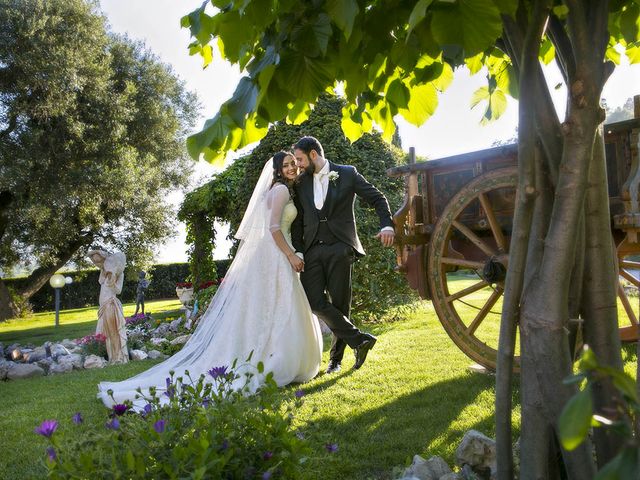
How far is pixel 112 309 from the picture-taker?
6812 mm

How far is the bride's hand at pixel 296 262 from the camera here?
4.76 metres

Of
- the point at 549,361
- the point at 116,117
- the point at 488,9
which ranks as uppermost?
the point at 116,117

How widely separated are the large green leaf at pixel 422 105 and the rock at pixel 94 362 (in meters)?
5.57

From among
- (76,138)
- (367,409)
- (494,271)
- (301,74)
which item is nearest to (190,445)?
(301,74)

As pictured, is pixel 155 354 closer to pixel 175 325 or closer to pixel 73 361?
pixel 73 361

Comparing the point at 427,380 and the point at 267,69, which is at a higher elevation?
the point at 267,69

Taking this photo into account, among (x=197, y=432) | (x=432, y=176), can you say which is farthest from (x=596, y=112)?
(x=432, y=176)

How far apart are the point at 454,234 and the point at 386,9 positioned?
9.44ft

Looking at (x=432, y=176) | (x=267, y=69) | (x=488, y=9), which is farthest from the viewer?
(x=432, y=176)

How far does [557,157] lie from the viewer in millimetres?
1836

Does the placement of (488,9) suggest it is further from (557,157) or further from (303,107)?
(303,107)

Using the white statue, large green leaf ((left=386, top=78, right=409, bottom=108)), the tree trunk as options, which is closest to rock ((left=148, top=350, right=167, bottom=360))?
the white statue

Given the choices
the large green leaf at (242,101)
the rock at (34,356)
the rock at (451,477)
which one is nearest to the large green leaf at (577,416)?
the large green leaf at (242,101)

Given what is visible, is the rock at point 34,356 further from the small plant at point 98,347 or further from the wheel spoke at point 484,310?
the wheel spoke at point 484,310
